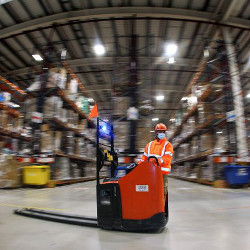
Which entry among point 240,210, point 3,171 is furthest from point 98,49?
point 240,210

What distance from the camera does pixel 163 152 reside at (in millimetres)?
2301

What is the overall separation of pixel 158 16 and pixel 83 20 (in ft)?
9.36

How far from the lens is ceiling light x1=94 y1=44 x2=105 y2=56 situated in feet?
30.9

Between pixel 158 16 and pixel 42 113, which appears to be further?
pixel 158 16

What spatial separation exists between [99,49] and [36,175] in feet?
20.1

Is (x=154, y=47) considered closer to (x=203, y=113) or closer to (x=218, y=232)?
(x=203, y=113)

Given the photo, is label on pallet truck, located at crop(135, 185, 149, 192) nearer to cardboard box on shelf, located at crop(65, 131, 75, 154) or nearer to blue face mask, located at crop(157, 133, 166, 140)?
blue face mask, located at crop(157, 133, 166, 140)

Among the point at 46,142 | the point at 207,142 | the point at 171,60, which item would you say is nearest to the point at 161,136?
the point at 46,142

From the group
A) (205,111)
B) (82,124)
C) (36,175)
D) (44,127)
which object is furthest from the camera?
(82,124)

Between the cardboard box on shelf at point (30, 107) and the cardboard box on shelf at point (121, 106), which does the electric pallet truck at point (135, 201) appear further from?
the cardboard box on shelf at point (30, 107)

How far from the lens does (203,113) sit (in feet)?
22.8

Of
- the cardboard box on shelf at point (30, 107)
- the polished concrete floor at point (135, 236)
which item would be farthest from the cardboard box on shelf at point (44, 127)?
the polished concrete floor at point (135, 236)

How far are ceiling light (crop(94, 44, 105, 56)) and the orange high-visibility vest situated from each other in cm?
801

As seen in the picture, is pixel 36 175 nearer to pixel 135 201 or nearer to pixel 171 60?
pixel 135 201
